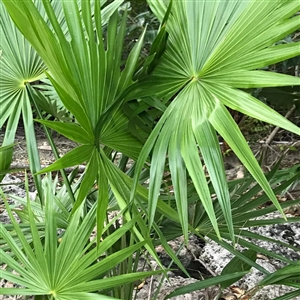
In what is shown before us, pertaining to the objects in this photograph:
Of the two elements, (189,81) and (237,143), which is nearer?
(237,143)

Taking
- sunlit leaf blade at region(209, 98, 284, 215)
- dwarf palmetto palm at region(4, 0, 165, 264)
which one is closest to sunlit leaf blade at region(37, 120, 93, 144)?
dwarf palmetto palm at region(4, 0, 165, 264)

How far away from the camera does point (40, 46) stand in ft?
1.93

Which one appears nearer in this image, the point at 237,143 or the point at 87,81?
the point at 237,143

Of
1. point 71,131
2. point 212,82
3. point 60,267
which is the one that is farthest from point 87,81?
point 60,267

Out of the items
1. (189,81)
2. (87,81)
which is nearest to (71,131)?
(87,81)

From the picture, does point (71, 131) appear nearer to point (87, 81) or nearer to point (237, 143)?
point (87, 81)

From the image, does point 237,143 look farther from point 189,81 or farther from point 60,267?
point 60,267

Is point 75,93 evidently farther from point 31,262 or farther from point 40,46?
point 31,262

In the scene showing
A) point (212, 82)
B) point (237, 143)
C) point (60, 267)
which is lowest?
point (60, 267)

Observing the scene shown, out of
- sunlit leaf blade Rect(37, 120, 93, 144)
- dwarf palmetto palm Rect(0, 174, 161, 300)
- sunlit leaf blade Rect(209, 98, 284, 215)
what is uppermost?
sunlit leaf blade Rect(37, 120, 93, 144)

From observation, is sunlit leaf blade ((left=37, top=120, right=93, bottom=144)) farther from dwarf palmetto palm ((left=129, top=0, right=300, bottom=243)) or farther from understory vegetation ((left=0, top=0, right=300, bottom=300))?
dwarf palmetto palm ((left=129, top=0, right=300, bottom=243))

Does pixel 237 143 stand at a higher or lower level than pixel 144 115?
lower

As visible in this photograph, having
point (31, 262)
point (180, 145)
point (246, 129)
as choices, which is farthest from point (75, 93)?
point (246, 129)

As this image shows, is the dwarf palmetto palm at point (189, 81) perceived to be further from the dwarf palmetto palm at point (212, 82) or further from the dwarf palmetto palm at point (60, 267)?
the dwarf palmetto palm at point (60, 267)
